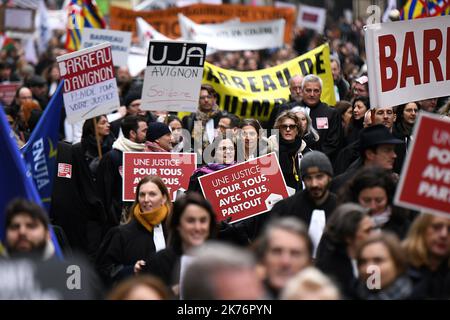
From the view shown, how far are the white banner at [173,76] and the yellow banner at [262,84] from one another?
2245 millimetres

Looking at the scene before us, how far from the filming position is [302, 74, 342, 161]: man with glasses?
1356 cm

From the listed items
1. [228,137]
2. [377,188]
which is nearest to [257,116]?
[228,137]

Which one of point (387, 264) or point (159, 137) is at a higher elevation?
point (159, 137)

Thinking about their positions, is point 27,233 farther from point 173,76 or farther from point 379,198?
point 173,76

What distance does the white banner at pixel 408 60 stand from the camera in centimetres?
1063

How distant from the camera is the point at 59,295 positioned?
6164 millimetres

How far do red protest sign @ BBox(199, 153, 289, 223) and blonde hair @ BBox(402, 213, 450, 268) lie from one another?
3.65 meters

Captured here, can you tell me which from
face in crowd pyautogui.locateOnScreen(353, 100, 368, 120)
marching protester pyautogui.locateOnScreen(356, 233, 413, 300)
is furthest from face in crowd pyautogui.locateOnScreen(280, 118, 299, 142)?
marching protester pyautogui.locateOnScreen(356, 233, 413, 300)

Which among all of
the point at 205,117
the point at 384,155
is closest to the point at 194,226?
the point at 384,155

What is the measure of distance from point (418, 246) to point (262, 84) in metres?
9.35

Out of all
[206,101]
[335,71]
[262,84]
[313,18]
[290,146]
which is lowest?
[290,146]

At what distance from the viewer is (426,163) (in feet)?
23.6
